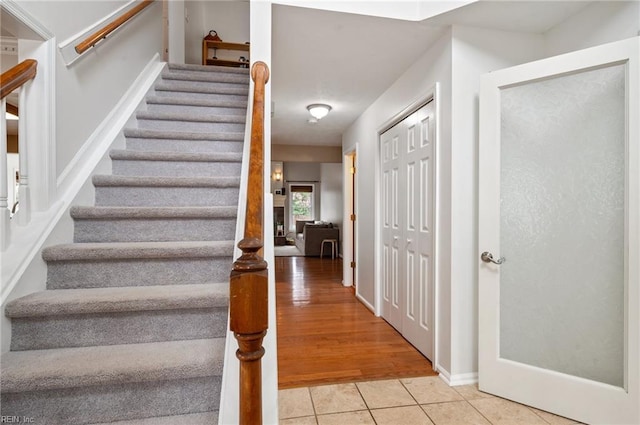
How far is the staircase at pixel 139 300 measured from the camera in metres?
Result: 1.14

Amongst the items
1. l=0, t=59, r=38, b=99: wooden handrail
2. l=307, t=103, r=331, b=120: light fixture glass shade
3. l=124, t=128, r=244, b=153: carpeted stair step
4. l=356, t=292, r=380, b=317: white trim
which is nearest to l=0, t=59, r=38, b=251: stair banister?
l=0, t=59, r=38, b=99: wooden handrail

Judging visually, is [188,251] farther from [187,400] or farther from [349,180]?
[349,180]

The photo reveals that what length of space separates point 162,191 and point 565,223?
8.13 ft

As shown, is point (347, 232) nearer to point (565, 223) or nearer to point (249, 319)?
point (565, 223)

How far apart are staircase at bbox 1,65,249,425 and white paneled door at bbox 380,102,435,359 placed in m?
1.49

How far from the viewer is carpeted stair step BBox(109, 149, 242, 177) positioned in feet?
6.91

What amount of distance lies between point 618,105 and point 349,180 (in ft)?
11.2

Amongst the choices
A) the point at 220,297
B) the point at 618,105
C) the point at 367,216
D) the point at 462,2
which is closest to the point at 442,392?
the point at 220,297

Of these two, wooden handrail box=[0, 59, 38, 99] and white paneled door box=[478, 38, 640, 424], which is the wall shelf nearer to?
wooden handrail box=[0, 59, 38, 99]

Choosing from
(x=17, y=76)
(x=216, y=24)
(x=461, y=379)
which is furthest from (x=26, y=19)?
(x=216, y=24)

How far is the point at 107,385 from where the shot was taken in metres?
1.15

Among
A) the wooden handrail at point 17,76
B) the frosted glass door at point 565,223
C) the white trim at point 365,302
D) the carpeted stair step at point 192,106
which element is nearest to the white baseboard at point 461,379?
the frosted glass door at point 565,223

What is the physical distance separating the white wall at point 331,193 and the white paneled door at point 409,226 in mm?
5914

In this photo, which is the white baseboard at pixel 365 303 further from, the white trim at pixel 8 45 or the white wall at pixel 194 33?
the white wall at pixel 194 33
